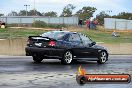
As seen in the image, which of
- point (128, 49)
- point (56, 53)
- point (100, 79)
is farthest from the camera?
point (128, 49)

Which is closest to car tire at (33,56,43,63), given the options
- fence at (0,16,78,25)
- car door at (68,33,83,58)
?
car door at (68,33,83,58)

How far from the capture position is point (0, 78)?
13602mm

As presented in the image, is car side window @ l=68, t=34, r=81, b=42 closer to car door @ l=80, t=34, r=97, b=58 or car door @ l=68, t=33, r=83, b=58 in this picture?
car door @ l=68, t=33, r=83, b=58

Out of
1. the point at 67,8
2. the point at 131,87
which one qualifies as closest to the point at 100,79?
the point at 131,87

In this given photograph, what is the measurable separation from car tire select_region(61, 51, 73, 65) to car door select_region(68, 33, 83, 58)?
1.17 ft

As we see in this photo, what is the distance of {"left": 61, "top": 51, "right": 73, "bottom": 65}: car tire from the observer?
19578 mm

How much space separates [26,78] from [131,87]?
127 inches

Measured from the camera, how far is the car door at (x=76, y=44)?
20219mm

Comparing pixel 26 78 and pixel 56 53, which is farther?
pixel 56 53

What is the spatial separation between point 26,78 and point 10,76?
2.09ft

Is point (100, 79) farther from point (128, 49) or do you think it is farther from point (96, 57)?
point (128, 49)

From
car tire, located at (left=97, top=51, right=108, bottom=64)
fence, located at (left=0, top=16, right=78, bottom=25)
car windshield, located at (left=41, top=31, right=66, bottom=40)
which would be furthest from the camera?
fence, located at (left=0, top=16, right=78, bottom=25)

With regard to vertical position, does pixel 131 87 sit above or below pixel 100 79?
below

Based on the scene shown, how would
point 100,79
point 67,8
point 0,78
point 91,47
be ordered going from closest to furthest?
point 100,79 < point 0,78 < point 91,47 < point 67,8
